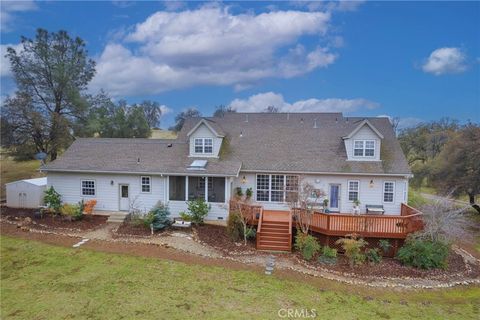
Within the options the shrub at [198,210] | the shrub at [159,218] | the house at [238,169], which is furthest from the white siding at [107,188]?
the shrub at [198,210]

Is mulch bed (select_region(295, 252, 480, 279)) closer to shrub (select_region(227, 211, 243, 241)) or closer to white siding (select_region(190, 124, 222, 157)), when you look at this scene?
shrub (select_region(227, 211, 243, 241))

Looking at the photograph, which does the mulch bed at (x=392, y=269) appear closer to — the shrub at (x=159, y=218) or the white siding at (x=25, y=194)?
the shrub at (x=159, y=218)

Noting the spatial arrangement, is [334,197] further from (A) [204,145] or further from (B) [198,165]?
(A) [204,145]

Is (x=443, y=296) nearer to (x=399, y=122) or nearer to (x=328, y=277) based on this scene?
(x=328, y=277)

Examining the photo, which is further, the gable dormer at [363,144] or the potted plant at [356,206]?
the gable dormer at [363,144]

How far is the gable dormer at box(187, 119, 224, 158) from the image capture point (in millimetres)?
18672

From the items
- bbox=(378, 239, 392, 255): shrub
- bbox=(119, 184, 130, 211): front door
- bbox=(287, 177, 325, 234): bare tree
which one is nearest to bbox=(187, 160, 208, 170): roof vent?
bbox=(119, 184, 130, 211): front door

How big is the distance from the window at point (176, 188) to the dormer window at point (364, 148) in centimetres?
1102

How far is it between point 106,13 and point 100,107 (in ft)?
67.1

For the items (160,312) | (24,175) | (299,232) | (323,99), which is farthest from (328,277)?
(24,175)

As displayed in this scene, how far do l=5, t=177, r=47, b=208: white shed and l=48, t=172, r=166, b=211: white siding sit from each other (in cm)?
159

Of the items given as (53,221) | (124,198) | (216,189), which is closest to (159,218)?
(124,198)

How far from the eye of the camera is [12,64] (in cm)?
3212

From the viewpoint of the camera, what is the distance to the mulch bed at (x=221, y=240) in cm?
1380
